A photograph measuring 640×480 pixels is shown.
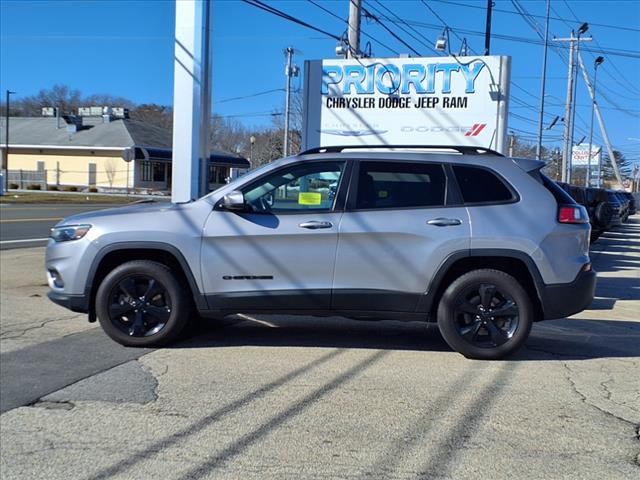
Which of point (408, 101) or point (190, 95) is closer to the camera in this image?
point (190, 95)

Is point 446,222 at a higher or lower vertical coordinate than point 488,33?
lower

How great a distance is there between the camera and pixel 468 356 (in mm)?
5770

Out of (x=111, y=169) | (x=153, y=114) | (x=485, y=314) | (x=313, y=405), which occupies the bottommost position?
(x=313, y=405)

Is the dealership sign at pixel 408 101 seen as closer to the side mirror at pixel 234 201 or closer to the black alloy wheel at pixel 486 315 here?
the black alloy wheel at pixel 486 315

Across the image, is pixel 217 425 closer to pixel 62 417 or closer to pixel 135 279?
pixel 62 417

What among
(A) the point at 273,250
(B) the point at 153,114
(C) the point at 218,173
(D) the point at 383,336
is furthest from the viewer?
(B) the point at 153,114

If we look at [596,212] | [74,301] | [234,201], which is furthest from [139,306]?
[596,212]

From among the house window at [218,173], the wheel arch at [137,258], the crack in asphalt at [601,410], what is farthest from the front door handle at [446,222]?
the house window at [218,173]

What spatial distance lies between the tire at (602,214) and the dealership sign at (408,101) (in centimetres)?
865

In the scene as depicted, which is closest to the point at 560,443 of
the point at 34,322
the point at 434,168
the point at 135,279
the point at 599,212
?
the point at 434,168

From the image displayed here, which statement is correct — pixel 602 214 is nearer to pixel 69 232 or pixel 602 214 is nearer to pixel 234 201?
pixel 234 201

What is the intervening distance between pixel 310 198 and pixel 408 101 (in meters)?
6.97

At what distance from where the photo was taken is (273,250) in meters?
5.71

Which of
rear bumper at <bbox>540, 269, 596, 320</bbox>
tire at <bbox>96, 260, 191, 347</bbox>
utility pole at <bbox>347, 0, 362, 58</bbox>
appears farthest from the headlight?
utility pole at <bbox>347, 0, 362, 58</bbox>
